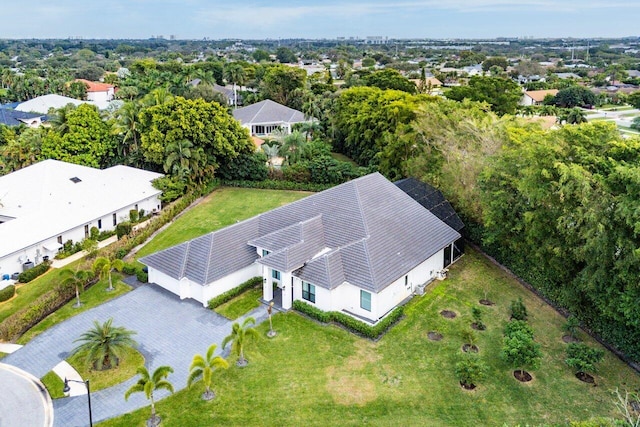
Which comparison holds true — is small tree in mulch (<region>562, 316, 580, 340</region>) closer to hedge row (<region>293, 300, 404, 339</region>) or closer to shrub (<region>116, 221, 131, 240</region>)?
hedge row (<region>293, 300, 404, 339</region>)

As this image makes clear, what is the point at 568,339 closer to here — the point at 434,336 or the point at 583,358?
the point at 583,358

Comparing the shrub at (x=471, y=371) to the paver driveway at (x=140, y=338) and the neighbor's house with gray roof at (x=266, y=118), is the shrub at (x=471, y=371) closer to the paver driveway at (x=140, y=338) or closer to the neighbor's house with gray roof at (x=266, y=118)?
the paver driveway at (x=140, y=338)

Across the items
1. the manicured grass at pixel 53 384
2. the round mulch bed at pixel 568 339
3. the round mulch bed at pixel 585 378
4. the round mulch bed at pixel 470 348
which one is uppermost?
the manicured grass at pixel 53 384

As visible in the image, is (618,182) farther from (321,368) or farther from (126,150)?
(126,150)

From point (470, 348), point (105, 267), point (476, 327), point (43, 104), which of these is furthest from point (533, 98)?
point (105, 267)

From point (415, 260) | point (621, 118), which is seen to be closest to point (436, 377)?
point (415, 260)

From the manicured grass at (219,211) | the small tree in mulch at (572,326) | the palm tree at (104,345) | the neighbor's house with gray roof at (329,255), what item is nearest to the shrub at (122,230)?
the manicured grass at (219,211)
